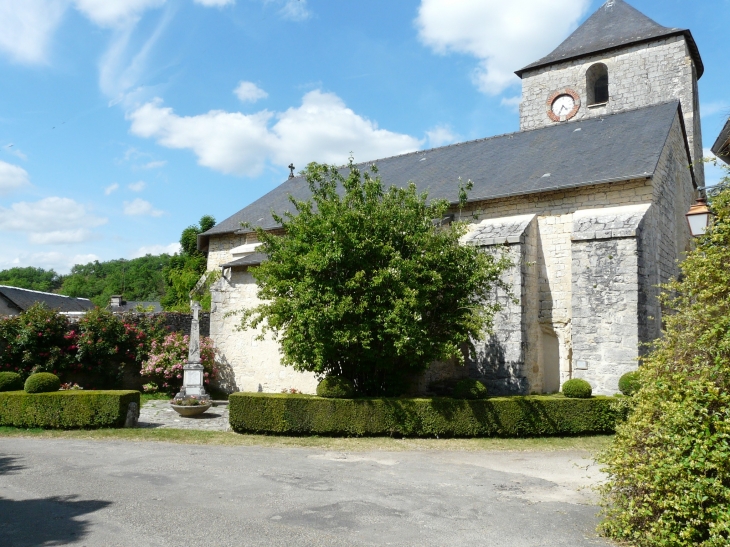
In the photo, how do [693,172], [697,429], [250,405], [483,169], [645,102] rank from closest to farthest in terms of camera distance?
[697,429] < [250,405] < [483,169] < [693,172] < [645,102]

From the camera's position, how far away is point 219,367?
15.6 m

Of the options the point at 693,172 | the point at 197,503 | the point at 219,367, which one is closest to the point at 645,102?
the point at 693,172

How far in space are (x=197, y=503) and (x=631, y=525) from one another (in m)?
3.75

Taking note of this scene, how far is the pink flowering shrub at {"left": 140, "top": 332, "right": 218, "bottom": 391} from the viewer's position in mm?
14664

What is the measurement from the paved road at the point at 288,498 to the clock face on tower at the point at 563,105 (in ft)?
45.2

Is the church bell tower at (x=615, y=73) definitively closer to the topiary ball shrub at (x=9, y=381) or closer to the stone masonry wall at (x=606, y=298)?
the stone masonry wall at (x=606, y=298)

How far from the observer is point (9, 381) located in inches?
439

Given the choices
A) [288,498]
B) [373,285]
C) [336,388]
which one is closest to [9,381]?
[336,388]

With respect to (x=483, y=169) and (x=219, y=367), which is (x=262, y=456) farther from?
(x=483, y=169)

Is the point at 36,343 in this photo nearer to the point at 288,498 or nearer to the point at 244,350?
the point at 244,350

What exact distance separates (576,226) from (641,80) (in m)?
8.77

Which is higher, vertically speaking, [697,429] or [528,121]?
[528,121]

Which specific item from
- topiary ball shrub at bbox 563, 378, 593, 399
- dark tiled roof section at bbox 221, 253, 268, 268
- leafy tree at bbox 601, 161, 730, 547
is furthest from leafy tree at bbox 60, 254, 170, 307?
leafy tree at bbox 601, 161, 730, 547

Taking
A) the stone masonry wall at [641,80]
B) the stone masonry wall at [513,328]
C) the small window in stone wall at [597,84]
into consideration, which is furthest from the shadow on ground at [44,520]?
the small window in stone wall at [597,84]
